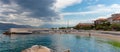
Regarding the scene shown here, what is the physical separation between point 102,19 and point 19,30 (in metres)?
71.4

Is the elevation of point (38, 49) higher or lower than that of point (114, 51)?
higher

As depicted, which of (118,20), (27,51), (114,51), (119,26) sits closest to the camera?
(27,51)

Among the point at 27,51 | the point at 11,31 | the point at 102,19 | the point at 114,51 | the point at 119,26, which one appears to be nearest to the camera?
the point at 27,51

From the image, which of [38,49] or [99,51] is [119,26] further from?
[38,49]

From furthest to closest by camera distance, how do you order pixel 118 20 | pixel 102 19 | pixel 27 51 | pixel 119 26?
pixel 102 19
pixel 118 20
pixel 119 26
pixel 27 51

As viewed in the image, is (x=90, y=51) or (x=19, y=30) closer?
(x=90, y=51)

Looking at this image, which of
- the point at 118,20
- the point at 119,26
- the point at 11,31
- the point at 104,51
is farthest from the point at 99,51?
the point at 11,31

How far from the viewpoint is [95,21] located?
200m

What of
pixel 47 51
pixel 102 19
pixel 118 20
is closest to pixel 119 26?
pixel 118 20

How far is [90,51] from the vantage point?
40.9 metres

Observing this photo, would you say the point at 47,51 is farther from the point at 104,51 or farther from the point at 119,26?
the point at 119,26

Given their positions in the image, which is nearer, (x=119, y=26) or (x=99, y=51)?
(x=99, y=51)

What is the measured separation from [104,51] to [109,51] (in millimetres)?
874

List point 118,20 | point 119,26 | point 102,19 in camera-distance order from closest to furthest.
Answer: point 119,26, point 118,20, point 102,19
